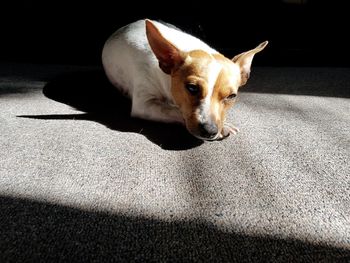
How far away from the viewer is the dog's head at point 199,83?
1.31 m

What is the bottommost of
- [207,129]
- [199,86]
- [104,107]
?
[104,107]

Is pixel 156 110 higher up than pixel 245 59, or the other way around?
pixel 245 59

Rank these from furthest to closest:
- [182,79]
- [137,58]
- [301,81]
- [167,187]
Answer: [301,81], [137,58], [182,79], [167,187]

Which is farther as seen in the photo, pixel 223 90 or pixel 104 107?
pixel 104 107

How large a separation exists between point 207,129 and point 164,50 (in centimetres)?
39

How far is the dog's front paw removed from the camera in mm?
1410

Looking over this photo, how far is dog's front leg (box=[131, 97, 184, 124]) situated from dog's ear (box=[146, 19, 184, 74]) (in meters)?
0.16

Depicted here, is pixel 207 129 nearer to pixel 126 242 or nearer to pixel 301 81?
pixel 126 242

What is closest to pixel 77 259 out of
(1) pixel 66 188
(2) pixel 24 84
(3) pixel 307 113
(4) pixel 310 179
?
(1) pixel 66 188

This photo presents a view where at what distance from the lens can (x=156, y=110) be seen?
1.58m

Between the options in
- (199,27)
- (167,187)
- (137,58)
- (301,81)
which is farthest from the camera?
(199,27)

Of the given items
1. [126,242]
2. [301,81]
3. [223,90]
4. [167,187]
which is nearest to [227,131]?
[223,90]

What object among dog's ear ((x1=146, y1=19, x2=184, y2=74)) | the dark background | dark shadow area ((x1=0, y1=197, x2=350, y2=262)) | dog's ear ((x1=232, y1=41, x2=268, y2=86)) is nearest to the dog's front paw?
dog's ear ((x1=232, y1=41, x2=268, y2=86))

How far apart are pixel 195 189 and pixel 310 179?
362 millimetres
